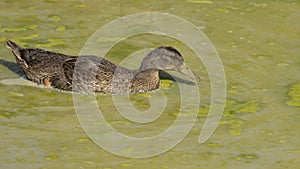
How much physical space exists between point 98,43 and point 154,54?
1782 millimetres

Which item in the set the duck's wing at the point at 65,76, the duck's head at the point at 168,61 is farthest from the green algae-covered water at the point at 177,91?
the duck's head at the point at 168,61

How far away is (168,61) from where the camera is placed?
40.0 ft

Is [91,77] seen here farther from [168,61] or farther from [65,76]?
[168,61]

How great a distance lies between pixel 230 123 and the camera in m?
10.9

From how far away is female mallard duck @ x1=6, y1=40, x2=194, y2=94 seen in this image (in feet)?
39.9

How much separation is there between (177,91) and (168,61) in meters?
0.46

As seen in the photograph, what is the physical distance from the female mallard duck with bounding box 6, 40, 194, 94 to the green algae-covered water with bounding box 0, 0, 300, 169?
0.73 feet

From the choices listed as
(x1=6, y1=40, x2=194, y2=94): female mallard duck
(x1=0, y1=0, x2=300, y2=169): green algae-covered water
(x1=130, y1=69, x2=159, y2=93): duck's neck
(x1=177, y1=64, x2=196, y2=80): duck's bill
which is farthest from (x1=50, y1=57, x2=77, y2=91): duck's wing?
(x1=177, y1=64, x2=196, y2=80): duck's bill

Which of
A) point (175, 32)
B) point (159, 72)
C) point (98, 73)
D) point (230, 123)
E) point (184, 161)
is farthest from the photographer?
point (175, 32)

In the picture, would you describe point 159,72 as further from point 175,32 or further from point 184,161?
point 184,161

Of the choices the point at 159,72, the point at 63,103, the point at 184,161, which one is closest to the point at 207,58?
the point at 159,72

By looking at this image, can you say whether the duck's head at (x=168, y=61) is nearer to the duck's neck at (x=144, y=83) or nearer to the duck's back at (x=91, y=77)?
the duck's neck at (x=144, y=83)

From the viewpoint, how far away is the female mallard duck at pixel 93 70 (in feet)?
39.9

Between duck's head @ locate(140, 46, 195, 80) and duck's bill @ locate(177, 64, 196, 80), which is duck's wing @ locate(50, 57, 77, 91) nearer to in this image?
duck's head @ locate(140, 46, 195, 80)
